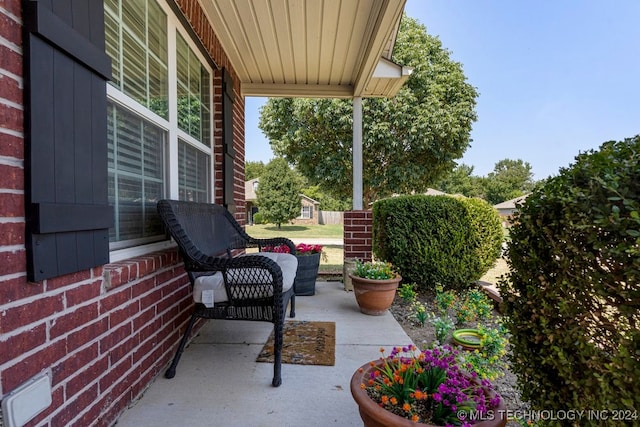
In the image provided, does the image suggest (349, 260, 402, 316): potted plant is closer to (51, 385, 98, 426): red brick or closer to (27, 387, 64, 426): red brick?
(51, 385, 98, 426): red brick

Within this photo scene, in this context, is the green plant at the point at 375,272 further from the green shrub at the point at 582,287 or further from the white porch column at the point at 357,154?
the green shrub at the point at 582,287

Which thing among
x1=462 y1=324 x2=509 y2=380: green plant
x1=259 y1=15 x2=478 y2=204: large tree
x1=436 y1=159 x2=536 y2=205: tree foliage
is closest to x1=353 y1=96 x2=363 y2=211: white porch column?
x1=462 y1=324 x2=509 y2=380: green plant

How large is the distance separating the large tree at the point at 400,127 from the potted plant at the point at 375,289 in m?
6.43

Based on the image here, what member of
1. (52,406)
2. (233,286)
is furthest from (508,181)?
(52,406)

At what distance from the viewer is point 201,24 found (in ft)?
8.80

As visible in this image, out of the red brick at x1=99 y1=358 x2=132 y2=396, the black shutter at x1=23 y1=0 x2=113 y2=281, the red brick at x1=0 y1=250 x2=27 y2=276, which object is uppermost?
the black shutter at x1=23 y1=0 x2=113 y2=281

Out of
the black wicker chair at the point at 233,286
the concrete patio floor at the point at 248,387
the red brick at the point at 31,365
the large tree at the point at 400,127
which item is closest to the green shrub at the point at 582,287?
the concrete patio floor at the point at 248,387

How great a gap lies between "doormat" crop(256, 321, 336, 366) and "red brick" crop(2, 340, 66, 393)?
3.86ft

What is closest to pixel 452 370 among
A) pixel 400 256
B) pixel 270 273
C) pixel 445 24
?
pixel 270 273

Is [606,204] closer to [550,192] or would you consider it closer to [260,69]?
[550,192]

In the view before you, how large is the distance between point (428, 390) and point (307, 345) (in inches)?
49.1

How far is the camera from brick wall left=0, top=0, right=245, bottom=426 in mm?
949

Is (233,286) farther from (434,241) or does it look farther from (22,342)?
(434,241)

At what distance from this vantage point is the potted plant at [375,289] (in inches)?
115
